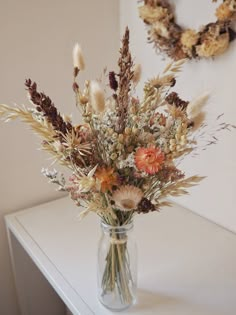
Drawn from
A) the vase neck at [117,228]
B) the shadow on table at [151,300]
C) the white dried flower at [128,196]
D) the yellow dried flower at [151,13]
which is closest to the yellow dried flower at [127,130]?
the white dried flower at [128,196]

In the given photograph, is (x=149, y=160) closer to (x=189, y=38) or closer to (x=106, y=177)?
(x=106, y=177)

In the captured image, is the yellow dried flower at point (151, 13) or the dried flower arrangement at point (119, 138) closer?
the dried flower arrangement at point (119, 138)

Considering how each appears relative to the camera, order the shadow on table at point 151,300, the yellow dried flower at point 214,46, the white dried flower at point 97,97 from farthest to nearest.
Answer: the yellow dried flower at point 214,46
the shadow on table at point 151,300
the white dried flower at point 97,97

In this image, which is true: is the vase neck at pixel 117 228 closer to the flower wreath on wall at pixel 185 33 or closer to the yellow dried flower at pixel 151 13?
the flower wreath on wall at pixel 185 33

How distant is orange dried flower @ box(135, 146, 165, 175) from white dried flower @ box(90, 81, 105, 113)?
0.13 metres

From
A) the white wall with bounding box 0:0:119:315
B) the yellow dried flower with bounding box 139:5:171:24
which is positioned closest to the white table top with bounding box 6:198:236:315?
the white wall with bounding box 0:0:119:315

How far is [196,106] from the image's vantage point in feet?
2.20

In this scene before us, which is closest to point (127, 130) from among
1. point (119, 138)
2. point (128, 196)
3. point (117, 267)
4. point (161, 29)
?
point (119, 138)

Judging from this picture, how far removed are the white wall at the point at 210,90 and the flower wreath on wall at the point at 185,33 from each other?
38 mm

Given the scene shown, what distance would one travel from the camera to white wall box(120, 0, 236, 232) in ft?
3.54

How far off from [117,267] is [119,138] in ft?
1.20

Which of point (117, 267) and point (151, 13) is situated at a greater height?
point (151, 13)

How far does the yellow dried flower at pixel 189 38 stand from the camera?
3.51 ft

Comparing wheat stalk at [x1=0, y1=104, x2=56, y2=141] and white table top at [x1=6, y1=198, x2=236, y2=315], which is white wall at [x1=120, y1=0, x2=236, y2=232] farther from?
wheat stalk at [x1=0, y1=104, x2=56, y2=141]
